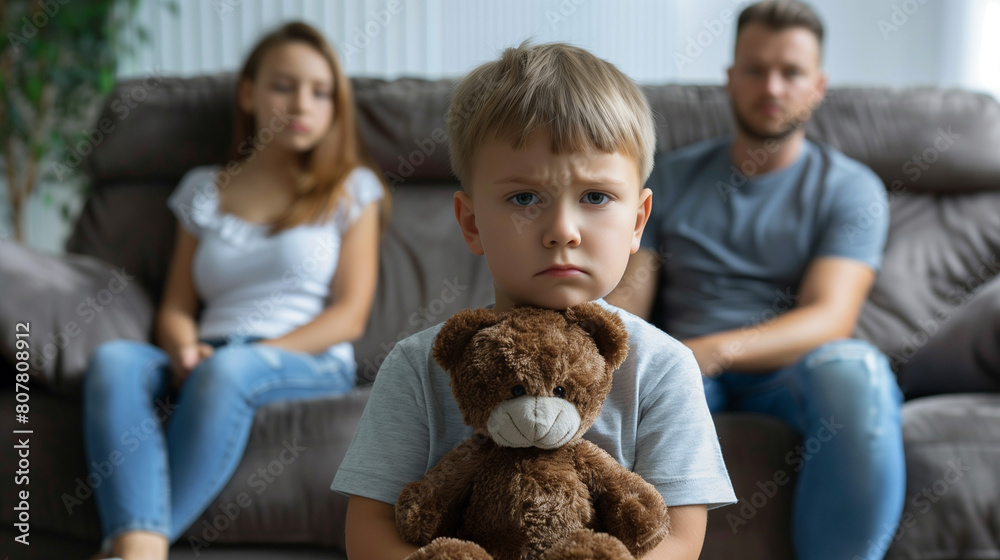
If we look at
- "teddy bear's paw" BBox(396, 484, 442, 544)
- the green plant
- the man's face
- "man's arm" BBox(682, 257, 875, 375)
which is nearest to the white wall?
the green plant

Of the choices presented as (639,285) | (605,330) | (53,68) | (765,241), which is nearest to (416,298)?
(639,285)

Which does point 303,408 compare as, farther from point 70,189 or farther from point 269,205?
point 70,189

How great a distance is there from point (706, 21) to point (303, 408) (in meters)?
1.92

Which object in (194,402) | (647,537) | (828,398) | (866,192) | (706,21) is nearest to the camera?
(647,537)

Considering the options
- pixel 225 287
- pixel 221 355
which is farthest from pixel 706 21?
pixel 221 355

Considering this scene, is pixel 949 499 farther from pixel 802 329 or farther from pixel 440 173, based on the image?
pixel 440 173

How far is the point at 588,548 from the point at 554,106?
0.30m

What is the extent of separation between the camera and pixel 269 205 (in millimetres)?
1571

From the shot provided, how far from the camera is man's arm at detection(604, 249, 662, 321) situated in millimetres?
1382

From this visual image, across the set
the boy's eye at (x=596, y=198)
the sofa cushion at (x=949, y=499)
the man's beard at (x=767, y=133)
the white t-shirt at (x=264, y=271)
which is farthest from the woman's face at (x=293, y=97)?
the sofa cushion at (x=949, y=499)

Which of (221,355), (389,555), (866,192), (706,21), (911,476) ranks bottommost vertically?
(911,476)

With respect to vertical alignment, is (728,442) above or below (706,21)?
below

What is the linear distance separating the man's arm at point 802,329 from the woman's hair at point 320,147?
0.81 metres

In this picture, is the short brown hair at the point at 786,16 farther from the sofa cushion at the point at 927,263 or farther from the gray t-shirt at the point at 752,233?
the sofa cushion at the point at 927,263
